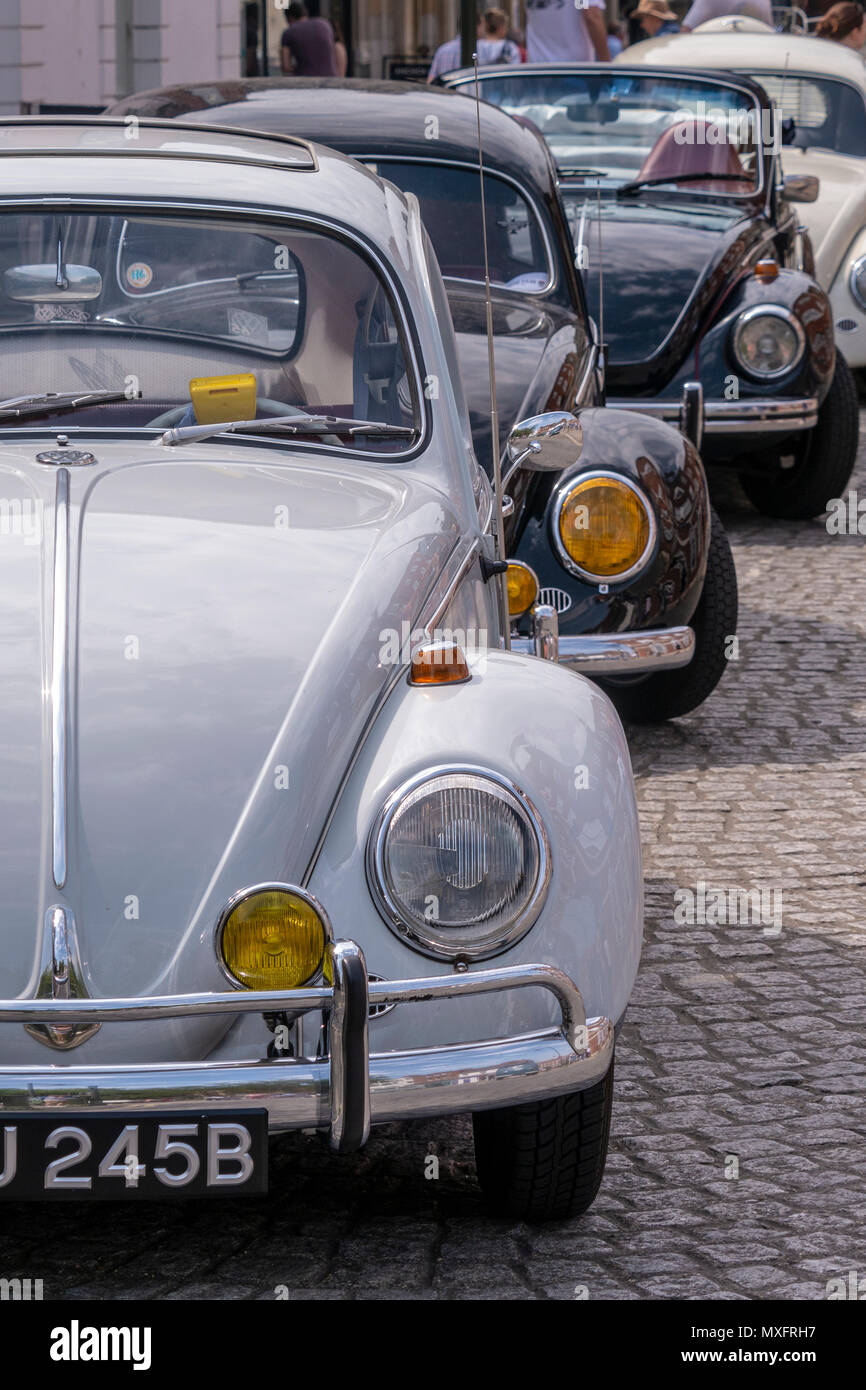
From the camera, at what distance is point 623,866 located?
2842mm

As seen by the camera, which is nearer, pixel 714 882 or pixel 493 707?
pixel 493 707

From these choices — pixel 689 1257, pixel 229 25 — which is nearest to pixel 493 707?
pixel 689 1257

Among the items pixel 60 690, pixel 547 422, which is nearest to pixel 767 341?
pixel 547 422

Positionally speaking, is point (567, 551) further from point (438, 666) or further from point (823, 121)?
point (823, 121)

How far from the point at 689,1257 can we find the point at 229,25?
1913cm

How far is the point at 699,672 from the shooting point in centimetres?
594

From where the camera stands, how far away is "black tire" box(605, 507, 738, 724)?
5.93 meters

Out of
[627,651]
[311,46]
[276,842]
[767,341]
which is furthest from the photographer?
[311,46]

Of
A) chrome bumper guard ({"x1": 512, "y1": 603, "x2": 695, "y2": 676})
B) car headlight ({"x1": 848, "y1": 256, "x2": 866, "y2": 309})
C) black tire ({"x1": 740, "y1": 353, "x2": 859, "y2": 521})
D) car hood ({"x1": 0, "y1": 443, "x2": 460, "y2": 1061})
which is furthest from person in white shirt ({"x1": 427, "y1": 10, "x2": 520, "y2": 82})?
car hood ({"x1": 0, "y1": 443, "x2": 460, "y2": 1061})

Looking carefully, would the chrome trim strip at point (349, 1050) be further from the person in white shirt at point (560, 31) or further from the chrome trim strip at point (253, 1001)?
the person in white shirt at point (560, 31)

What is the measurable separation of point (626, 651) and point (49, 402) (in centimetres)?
212

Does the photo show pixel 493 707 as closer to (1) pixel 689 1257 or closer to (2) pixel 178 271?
(1) pixel 689 1257

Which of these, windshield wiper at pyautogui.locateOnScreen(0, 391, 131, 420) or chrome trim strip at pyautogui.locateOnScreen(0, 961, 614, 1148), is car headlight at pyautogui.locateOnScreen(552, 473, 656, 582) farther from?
chrome trim strip at pyautogui.locateOnScreen(0, 961, 614, 1148)

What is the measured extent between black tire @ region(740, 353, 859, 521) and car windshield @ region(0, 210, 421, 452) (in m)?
5.05
